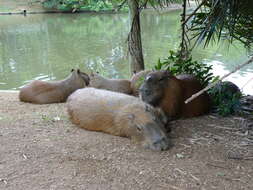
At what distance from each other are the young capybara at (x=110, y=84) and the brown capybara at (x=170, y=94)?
1573 mm

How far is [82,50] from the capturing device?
15641mm

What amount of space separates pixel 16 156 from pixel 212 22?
2.36 meters

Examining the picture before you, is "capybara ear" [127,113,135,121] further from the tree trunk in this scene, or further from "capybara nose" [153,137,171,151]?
the tree trunk

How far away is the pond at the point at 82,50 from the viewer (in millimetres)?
11461

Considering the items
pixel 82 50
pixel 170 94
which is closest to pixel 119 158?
pixel 170 94

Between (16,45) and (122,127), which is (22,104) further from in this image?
(16,45)

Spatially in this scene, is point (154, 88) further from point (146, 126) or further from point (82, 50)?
point (82, 50)

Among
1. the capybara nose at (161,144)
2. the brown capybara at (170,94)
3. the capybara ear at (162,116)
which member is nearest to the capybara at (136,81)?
the brown capybara at (170,94)

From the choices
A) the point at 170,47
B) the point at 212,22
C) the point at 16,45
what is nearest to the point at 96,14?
the point at 16,45

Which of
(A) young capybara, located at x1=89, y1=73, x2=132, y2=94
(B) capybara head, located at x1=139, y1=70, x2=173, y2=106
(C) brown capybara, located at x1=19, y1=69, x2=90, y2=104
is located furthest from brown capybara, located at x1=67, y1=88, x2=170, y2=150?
(A) young capybara, located at x1=89, y1=73, x2=132, y2=94

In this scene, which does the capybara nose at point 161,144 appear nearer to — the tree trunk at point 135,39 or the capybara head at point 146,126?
the capybara head at point 146,126

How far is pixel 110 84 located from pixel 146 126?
2.58 meters

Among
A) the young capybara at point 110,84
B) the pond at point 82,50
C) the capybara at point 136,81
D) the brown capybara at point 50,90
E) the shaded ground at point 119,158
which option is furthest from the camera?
the pond at point 82,50

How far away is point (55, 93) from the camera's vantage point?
5512mm
